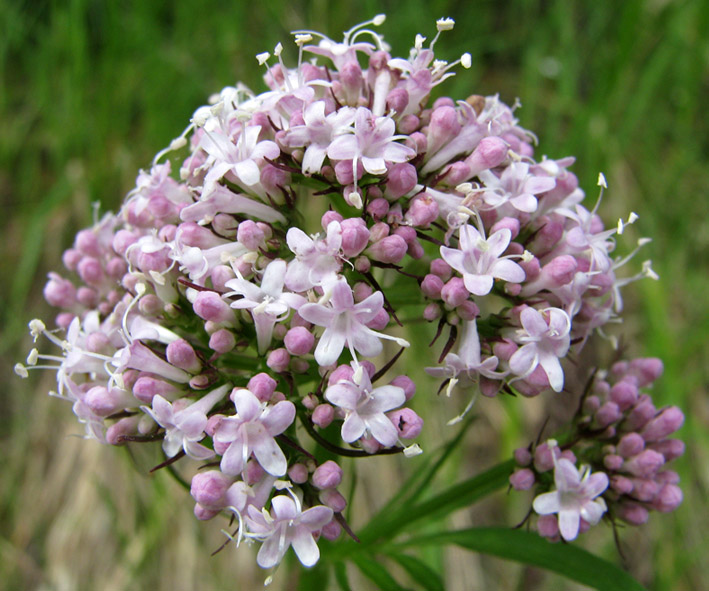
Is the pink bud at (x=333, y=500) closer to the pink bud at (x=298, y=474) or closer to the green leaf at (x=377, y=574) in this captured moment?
the pink bud at (x=298, y=474)

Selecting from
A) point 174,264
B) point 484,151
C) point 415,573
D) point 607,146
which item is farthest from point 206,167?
point 607,146

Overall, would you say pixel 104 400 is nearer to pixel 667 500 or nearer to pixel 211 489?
pixel 211 489

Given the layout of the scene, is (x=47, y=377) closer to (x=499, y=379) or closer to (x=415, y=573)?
(x=415, y=573)

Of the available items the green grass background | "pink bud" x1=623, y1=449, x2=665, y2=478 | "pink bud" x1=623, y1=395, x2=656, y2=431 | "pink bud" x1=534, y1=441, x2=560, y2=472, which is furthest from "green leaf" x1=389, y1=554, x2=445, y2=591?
the green grass background

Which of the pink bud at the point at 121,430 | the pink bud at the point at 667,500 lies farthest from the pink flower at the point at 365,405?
the pink bud at the point at 667,500

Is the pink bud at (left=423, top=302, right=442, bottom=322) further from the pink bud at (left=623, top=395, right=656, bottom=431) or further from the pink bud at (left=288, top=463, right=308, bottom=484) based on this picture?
the pink bud at (left=623, top=395, right=656, bottom=431)

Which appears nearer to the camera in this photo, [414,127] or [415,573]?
[414,127]
